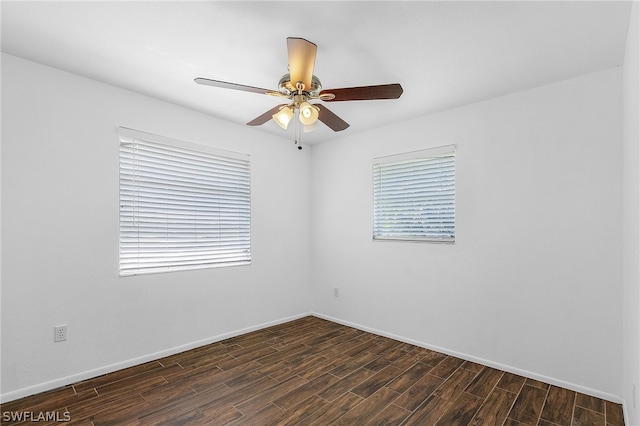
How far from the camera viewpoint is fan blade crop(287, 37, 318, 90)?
1712 mm

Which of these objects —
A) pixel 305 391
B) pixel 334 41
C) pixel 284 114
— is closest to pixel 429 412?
pixel 305 391

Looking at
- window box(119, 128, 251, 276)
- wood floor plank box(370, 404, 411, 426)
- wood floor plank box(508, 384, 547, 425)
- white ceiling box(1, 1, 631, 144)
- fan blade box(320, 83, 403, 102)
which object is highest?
white ceiling box(1, 1, 631, 144)

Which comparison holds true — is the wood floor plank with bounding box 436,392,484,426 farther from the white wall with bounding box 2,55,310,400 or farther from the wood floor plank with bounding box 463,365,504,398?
the white wall with bounding box 2,55,310,400

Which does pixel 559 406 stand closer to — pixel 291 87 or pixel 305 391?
pixel 305 391

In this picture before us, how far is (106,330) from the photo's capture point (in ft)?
9.04

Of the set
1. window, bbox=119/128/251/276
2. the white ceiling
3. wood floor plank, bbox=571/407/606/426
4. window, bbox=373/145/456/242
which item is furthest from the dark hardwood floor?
the white ceiling

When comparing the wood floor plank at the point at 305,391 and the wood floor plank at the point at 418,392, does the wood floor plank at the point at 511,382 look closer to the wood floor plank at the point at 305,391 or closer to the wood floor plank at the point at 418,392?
the wood floor plank at the point at 418,392

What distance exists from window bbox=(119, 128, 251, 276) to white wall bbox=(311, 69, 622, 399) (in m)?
1.79

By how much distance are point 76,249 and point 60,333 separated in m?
0.68

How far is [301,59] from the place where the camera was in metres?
1.82

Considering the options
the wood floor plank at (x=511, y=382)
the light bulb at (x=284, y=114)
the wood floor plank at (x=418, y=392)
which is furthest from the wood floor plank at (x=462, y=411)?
the light bulb at (x=284, y=114)

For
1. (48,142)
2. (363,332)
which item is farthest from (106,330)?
(363,332)

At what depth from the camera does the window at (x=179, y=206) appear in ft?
9.72

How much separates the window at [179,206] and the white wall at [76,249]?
10cm
